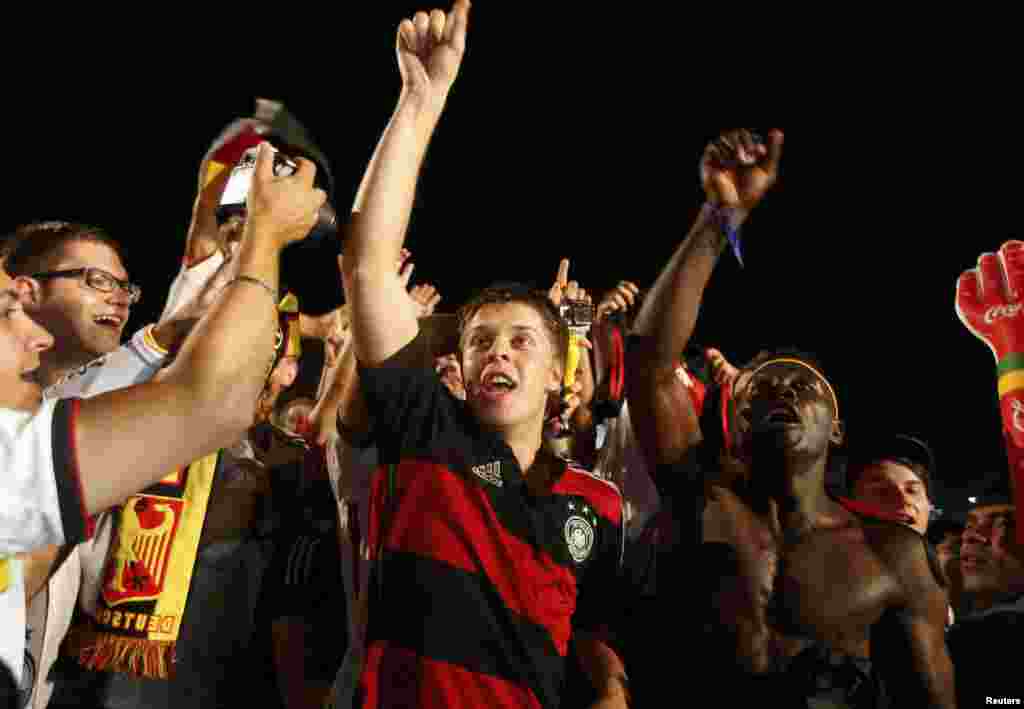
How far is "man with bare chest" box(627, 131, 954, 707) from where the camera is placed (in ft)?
10.0

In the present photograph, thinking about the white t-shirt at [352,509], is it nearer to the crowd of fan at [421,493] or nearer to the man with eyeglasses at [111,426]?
the crowd of fan at [421,493]

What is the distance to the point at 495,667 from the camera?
2.22 meters

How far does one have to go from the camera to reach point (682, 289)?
9.97 ft

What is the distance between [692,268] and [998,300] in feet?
7.83

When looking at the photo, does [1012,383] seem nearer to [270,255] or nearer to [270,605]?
[270,605]

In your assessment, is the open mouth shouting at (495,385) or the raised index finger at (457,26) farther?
the open mouth shouting at (495,385)

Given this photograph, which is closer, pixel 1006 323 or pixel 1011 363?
pixel 1011 363

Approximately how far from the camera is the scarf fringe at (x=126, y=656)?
2.89 meters

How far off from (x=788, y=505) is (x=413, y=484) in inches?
65.2

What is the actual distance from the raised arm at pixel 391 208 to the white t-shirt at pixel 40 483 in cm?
80

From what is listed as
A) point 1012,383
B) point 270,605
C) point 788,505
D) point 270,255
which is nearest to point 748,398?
point 788,505

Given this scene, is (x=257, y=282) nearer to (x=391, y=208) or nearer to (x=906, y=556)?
(x=391, y=208)

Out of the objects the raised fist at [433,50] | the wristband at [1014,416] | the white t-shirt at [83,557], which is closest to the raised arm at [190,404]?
the raised fist at [433,50]

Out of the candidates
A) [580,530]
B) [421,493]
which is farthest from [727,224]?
[421,493]
